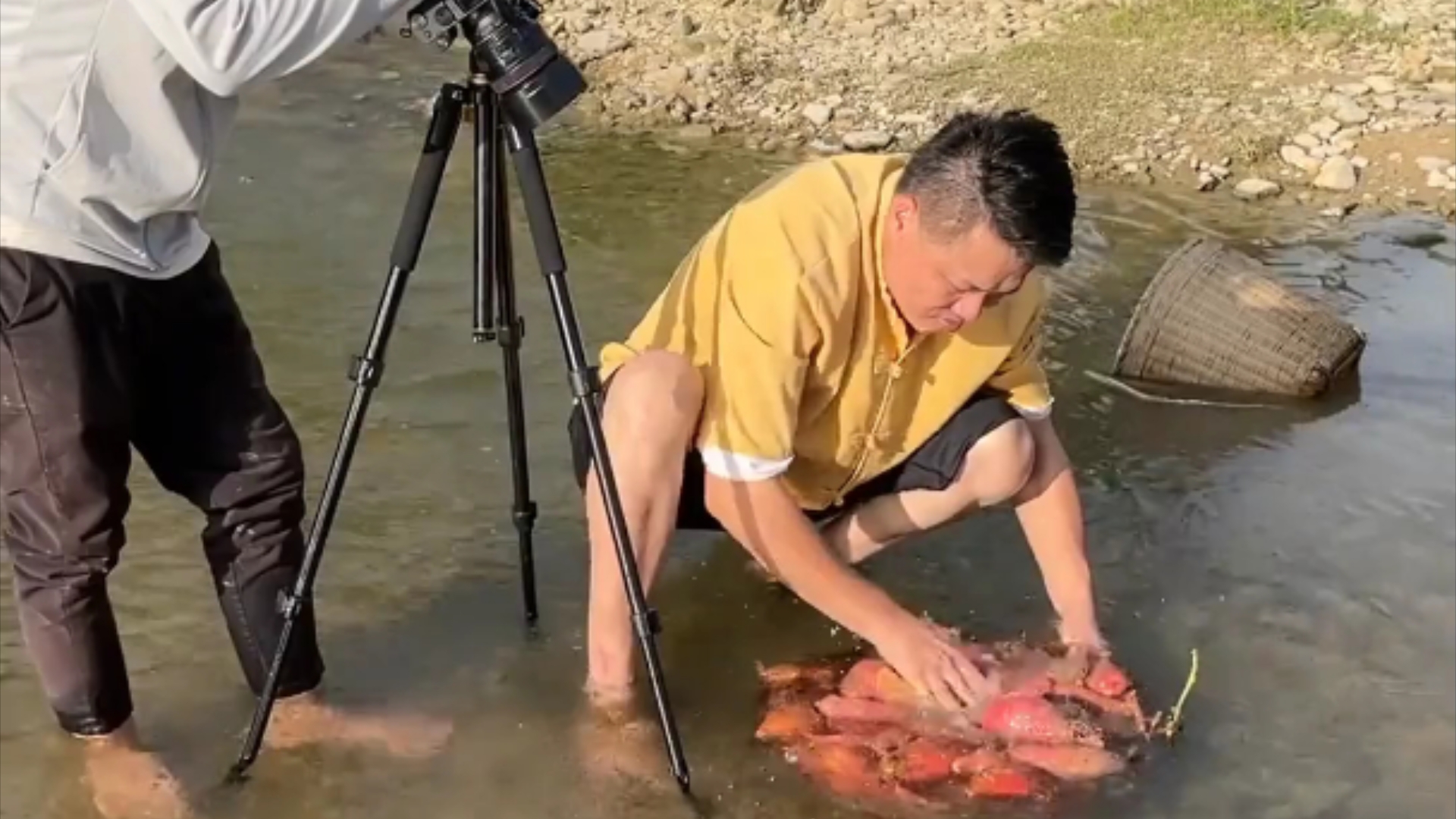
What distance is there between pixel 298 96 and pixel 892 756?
4.72 metres

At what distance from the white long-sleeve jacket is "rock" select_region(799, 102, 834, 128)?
4.62m

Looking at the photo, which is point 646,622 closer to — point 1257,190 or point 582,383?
point 582,383

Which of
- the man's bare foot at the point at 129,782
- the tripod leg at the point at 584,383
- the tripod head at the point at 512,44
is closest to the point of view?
the tripod head at the point at 512,44

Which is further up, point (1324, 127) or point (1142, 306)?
point (1142, 306)

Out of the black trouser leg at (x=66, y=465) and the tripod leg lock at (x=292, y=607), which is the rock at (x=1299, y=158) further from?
the black trouser leg at (x=66, y=465)

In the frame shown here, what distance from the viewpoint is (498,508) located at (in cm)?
434

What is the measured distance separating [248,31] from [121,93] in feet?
0.87

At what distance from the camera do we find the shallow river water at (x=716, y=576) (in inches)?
135

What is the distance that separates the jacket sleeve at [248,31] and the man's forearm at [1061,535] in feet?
5.47

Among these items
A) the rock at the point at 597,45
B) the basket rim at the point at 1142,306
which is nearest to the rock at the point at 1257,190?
the basket rim at the point at 1142,306

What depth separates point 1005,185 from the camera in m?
3.09

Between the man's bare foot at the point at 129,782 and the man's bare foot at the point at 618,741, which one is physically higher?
the man's bare foot at the point at 129,782

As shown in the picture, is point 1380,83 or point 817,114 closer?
point 817,114

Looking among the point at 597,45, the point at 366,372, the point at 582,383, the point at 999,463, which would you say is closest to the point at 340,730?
the point at 366,372
